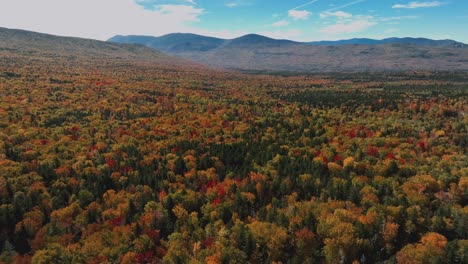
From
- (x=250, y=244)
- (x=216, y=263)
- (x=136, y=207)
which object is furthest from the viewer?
(x=136, y=207)

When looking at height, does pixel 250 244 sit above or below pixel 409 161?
below

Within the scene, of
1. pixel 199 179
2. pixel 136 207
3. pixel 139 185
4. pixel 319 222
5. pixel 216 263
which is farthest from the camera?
pixel 199 179

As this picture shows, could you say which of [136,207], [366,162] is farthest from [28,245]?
[366,162]

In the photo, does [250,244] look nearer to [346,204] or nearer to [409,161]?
[346,204]

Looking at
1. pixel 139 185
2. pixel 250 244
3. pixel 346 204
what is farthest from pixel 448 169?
pixel 139 185

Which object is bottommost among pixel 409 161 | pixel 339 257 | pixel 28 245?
pixel 28 245

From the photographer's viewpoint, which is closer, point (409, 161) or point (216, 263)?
point (216, 263)

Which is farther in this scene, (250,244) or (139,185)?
(139,185)

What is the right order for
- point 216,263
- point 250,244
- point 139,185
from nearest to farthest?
point 216,263, point 250,244, point 139,185

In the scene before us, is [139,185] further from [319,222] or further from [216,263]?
[319,222]
